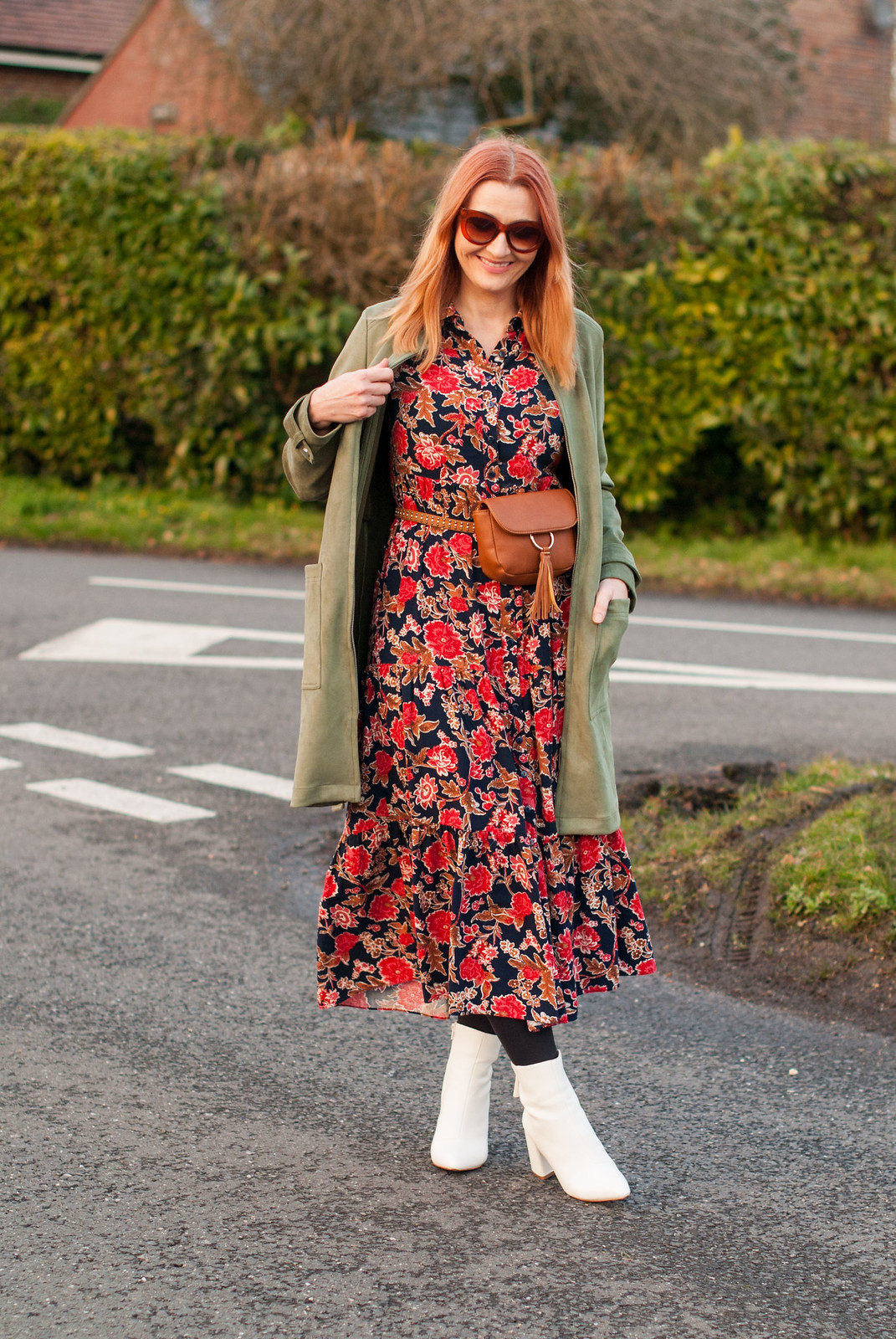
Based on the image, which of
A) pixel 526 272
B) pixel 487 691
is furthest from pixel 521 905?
pixel 526 272

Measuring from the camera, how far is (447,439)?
114 inches

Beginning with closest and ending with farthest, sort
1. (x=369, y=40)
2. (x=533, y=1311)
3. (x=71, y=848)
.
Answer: (x=533, y=1311) < (x=71, y=848) < (x=369, y=40)

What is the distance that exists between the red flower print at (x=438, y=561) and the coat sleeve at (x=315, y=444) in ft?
0.84

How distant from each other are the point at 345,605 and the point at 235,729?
3734 millimetres

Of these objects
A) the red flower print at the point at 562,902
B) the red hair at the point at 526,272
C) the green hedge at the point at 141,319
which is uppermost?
the green hedge at the point at 141,319

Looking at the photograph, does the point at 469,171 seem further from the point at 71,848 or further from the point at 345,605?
the point at 71,848

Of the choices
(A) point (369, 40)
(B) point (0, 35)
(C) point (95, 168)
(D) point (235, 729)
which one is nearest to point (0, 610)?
(D) point (235, 729)

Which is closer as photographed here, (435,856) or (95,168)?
(435,856)

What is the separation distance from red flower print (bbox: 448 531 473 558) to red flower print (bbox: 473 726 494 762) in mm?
343

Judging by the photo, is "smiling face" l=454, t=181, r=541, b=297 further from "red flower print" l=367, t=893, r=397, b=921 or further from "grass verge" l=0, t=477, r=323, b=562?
"grass verge" l=0, t=477, r=323, b=562

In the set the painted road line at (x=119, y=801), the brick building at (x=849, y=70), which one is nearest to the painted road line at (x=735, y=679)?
the painted road line at (x=119, y=801)

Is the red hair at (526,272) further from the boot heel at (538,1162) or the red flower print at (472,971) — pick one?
the boot heel at (538,1162)

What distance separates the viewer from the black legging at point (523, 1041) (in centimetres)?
287

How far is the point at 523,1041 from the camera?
2871mm
